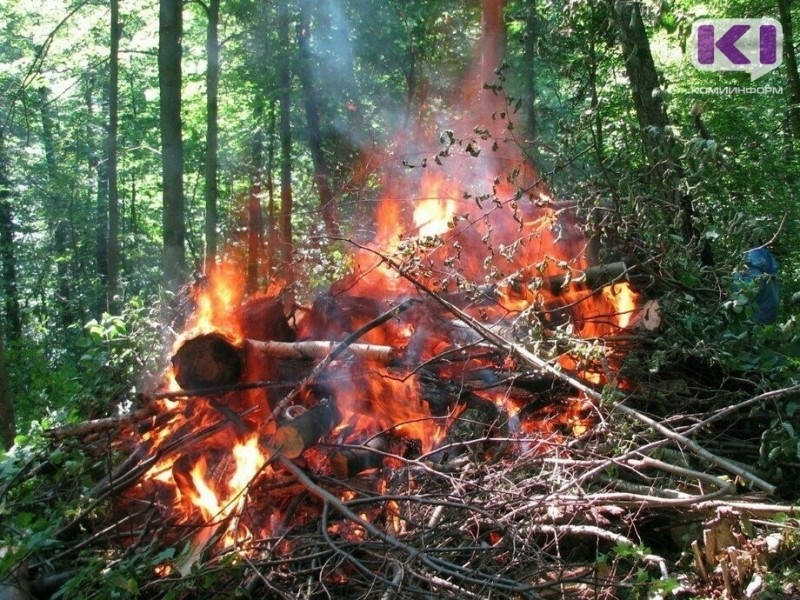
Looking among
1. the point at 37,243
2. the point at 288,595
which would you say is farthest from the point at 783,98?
the point at 37,243

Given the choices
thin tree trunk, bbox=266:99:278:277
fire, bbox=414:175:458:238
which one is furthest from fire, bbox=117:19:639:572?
thin tree trunk, bbox=266:99:278:277

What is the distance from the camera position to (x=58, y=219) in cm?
1830

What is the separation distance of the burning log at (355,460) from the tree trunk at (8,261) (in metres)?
17.1

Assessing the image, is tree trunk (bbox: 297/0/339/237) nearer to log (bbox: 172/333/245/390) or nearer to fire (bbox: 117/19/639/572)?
fire (bbox: 117/19/639/572)

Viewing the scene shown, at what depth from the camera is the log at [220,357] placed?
15.2 feet

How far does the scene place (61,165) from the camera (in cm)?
1884

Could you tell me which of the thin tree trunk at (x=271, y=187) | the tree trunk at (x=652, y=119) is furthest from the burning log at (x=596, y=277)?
the thin tree trunk at (x=271, y=187)

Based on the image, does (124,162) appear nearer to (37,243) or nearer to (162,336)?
(37,243)

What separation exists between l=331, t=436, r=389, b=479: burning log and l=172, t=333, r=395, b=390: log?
0.71m

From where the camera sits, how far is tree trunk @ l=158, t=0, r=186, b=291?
7656 millimetres

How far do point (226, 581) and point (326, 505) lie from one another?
65 centimetres

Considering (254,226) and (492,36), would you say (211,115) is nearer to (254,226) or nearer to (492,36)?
(254,226)

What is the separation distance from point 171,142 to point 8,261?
46.9 ft

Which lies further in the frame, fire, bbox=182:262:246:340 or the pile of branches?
fire, bbox=182:262:246:340
